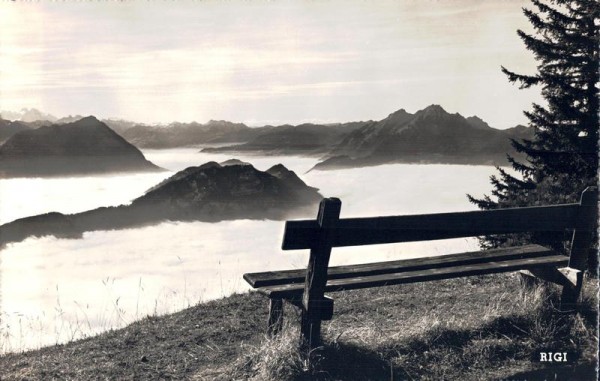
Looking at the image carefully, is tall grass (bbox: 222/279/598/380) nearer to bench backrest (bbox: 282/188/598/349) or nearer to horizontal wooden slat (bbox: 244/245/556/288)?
bench backrest (bbox: 282/188/598/349)

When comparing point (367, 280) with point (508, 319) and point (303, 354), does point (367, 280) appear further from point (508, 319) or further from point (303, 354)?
point (508, 319)

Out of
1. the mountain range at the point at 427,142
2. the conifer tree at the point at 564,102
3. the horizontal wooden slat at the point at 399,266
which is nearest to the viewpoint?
the horizontal wooden slat at the point at 399,266

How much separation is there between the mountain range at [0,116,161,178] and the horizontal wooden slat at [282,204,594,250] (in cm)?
808

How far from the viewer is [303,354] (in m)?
5.59

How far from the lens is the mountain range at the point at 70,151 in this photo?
15.9 meters

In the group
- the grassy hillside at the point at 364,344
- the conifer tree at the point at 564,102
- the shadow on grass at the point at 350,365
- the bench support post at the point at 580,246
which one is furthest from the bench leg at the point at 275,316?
the conifer tree at the point at 564,102

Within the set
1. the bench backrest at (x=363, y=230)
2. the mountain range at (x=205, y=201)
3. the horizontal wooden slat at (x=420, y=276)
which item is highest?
the bench backrest at (x=363, y=230)

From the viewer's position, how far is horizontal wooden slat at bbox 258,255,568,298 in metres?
5.84

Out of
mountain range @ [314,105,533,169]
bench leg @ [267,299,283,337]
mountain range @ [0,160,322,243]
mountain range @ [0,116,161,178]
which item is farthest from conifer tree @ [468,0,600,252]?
mountain range @ [0,160,322,243]

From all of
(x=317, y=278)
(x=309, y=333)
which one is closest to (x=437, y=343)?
(x=309, y=333)

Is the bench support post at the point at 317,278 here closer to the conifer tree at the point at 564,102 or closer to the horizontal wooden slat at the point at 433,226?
the horizontal wooden slat at the point at 433,226

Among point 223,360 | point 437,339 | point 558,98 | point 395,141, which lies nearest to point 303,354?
point 223,360

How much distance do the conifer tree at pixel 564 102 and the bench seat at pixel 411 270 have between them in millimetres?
3349

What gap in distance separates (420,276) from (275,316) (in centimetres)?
156
